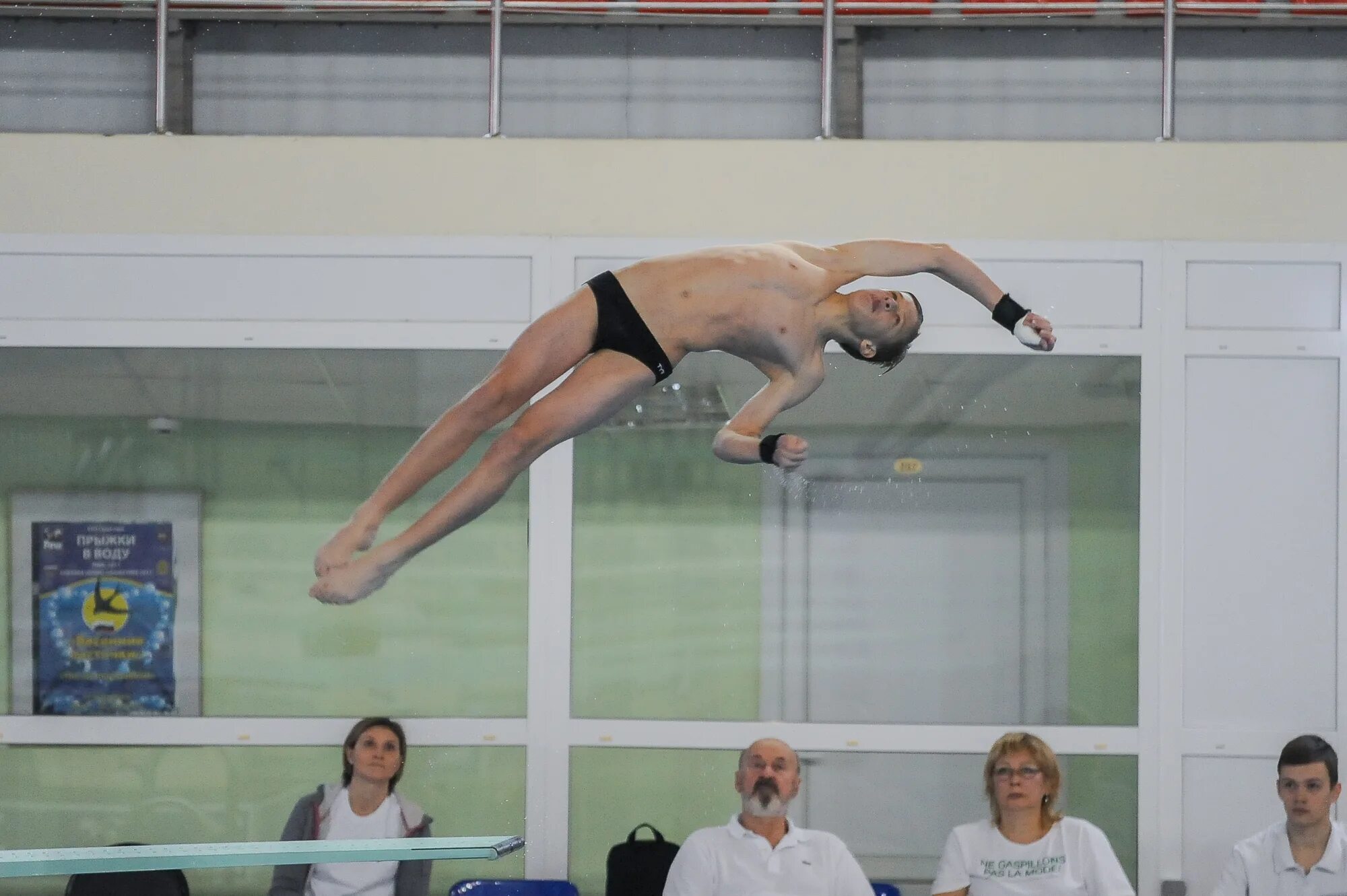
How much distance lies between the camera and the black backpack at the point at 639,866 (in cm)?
442

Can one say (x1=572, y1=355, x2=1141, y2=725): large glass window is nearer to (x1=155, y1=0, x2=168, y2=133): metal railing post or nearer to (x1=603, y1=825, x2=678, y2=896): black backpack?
(x1=603, y1=825, x2=678, y2=896): black backpack

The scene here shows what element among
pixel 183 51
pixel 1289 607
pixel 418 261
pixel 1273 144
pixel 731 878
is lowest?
pixel 731 878

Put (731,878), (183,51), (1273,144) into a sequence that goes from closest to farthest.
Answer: (731,878) < (1273,144) < (183,51)

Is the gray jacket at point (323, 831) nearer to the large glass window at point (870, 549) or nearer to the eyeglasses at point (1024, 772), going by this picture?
the large glass window at point (870, 549)

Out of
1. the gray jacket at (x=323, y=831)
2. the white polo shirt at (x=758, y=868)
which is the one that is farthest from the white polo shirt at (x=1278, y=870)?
the gray jacket at (x=323, y=831)

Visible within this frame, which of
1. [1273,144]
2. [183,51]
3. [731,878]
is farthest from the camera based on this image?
[183,51]

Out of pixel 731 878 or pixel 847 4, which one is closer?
pixel 731 878

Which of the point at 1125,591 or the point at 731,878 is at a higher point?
the point at 1125,591

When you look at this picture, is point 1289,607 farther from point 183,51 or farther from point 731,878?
point 183,51

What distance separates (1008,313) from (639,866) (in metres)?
1.94

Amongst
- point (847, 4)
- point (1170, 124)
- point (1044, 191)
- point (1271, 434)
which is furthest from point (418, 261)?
point (1271, 434)

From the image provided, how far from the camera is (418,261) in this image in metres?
4.73

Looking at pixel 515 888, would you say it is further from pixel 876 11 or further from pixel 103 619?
pixel 876 11

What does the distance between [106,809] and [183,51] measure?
7.43 feet
